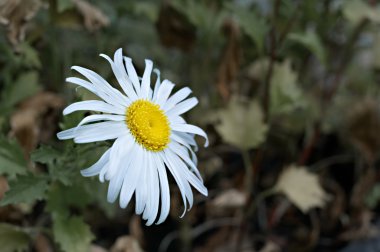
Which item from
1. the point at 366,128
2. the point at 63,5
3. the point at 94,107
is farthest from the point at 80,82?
the point at 366,128

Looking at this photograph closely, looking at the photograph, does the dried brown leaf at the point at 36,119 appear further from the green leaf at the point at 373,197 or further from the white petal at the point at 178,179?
the green leaf at the point at 373,197

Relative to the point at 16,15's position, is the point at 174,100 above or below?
below

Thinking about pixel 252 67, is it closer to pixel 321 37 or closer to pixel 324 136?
pixel 321 37

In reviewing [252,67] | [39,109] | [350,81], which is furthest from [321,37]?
[39,109]

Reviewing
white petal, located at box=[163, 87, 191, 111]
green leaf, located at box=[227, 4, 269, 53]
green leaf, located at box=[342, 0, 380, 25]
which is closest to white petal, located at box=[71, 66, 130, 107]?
white petal, located at box=[163, 87, 191, 111]

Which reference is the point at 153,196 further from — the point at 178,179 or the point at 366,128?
the point at 366,128
